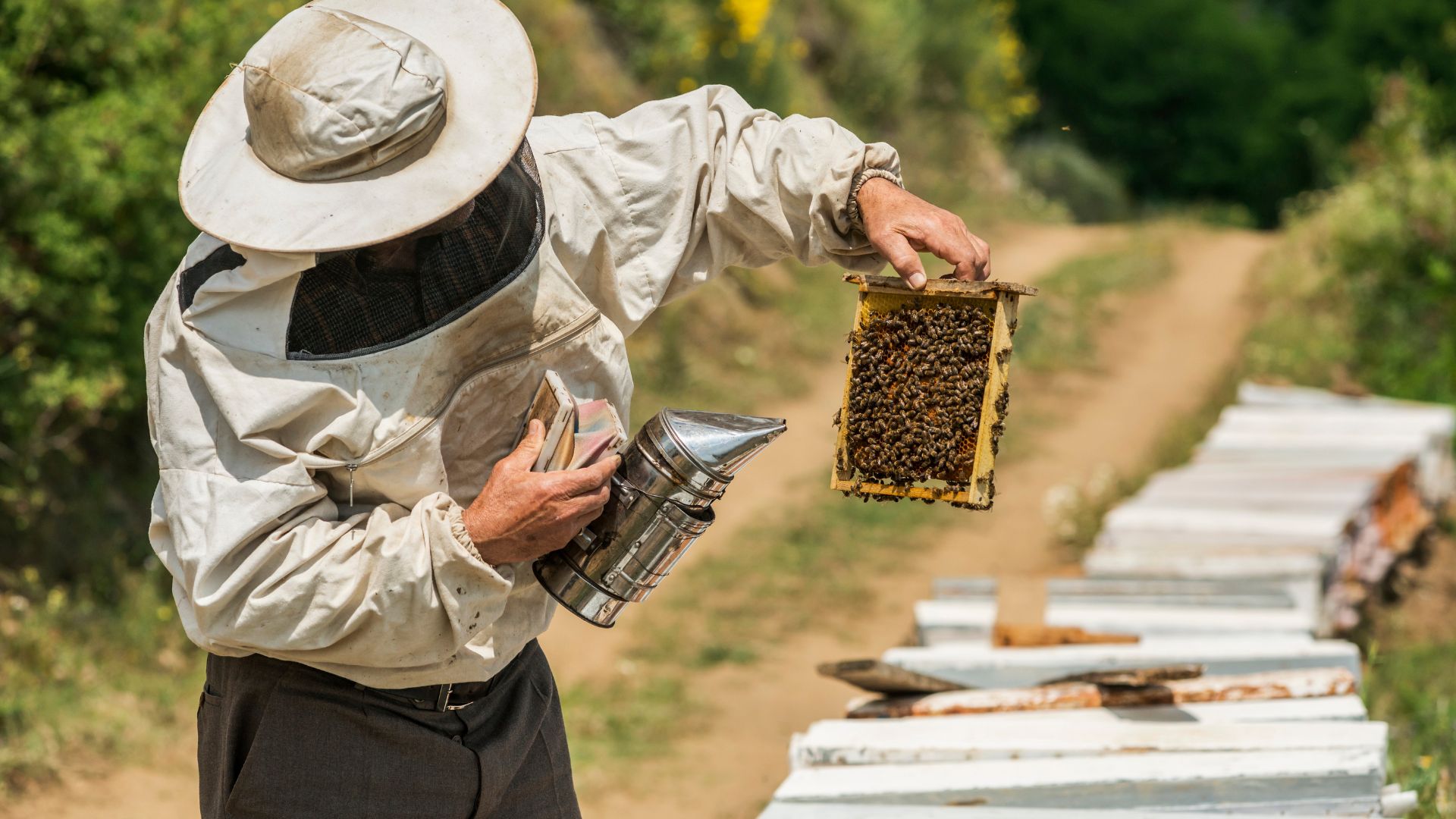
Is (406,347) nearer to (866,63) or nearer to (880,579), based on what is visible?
(880,579)

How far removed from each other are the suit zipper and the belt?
374 mm

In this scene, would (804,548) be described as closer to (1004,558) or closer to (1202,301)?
(1004,558)

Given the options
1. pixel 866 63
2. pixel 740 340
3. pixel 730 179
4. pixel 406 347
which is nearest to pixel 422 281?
pixel 406 347

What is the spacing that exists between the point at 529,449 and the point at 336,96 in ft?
2.15

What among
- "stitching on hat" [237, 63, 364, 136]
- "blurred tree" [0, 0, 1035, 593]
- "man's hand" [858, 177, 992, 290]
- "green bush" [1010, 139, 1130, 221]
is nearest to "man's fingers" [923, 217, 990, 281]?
"man's hand" [858, 177, 992, 290]

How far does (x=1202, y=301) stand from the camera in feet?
44.7

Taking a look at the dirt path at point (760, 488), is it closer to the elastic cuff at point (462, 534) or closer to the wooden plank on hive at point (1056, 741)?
the wooden plank on hive at point (1056, 741)

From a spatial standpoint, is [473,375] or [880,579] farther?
[880,579]

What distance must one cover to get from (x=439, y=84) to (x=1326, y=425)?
613 cm

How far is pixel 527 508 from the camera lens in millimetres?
2211

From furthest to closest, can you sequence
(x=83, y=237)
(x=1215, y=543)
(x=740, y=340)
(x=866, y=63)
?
(x=866, y=63) < (x=740, y=340) < (x=1215, y=543) < (x=83, y=237)

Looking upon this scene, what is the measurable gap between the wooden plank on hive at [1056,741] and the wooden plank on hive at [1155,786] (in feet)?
0.35

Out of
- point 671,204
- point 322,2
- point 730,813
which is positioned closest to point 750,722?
point 730,813

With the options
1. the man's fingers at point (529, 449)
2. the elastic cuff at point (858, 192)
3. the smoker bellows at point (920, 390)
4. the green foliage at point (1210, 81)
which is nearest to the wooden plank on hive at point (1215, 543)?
the smoker bellows at point (920, 390)
